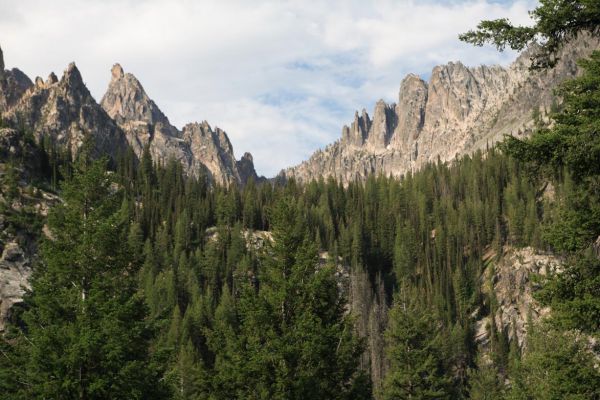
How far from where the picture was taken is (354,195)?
151750mm

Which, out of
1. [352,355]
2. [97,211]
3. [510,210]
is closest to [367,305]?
[510,210]

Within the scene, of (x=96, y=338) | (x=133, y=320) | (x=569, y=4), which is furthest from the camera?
(x=133, y=320)

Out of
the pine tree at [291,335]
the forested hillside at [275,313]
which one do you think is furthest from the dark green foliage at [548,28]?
the pine tree at [291,335]

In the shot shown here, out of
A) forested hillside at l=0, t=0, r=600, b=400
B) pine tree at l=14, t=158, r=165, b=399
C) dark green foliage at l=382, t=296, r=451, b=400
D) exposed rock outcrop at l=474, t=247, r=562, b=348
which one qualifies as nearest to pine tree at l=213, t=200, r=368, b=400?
forested hillside at l=0, t=0, r=600, b=400

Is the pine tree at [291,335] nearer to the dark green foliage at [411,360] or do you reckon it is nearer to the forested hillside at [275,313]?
the forested hillside at [275,313]

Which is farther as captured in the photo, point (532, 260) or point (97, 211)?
point (532, 260)

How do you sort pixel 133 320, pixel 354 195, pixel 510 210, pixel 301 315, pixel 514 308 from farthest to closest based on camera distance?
1. pixel 354 195
2. pixel 510 210
3. pixel 514 308
4. pixel 301 315
5. pixel 133 320

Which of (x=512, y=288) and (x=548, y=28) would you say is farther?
(x=512, y=288)

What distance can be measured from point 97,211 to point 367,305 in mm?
92772

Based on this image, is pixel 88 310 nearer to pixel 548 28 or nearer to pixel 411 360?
pixel 548 28

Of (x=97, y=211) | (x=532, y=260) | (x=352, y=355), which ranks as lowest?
(x=352, y=355)

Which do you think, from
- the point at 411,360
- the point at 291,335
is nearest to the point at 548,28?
the point at 291,335

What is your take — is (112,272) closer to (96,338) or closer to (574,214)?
(96,338)

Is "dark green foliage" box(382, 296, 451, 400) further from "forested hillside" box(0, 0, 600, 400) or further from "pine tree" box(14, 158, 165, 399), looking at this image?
"pine tree" box(14, 158, 165, 399)
